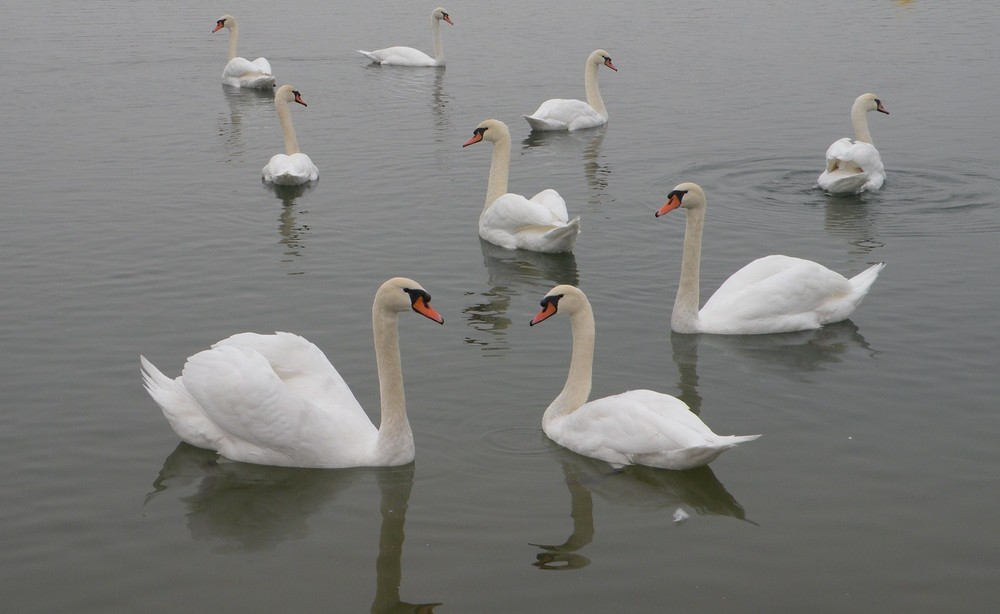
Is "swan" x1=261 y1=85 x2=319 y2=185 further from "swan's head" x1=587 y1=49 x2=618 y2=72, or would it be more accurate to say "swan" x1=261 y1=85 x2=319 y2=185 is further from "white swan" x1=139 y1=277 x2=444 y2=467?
"white swan" x1=139 y1=277 x2=444 y2=467

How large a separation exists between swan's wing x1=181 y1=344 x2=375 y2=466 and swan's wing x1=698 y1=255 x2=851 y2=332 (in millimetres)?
3627

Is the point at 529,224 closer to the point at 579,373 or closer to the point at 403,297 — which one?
the point at 579,373

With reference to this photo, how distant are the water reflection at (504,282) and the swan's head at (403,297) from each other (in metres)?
2.12

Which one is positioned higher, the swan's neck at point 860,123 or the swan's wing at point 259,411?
the swan's neck at point 860,123

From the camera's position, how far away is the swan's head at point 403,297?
23.9ft

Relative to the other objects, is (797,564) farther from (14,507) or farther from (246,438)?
(14,507)

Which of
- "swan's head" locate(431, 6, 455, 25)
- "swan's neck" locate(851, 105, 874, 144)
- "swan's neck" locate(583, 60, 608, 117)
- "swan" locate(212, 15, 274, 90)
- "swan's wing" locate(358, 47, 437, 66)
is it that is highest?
"swan's head" locate(431, 6, 455, 25)

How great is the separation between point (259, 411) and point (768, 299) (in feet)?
14.4

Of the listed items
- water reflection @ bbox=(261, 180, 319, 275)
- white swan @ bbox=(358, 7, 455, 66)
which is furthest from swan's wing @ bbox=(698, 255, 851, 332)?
white swan @ bbox=(358, 7, 455, 66)

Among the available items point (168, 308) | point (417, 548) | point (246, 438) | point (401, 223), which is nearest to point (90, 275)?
point (168, 308)

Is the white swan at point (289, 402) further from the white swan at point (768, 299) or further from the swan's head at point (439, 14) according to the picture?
the swan's head at point (439, 14)

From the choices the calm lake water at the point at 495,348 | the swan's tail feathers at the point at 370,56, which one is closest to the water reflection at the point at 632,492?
the calm lake water at the point at 495,348

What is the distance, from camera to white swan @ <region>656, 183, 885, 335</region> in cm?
987

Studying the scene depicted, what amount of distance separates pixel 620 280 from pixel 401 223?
2988 millimetres
